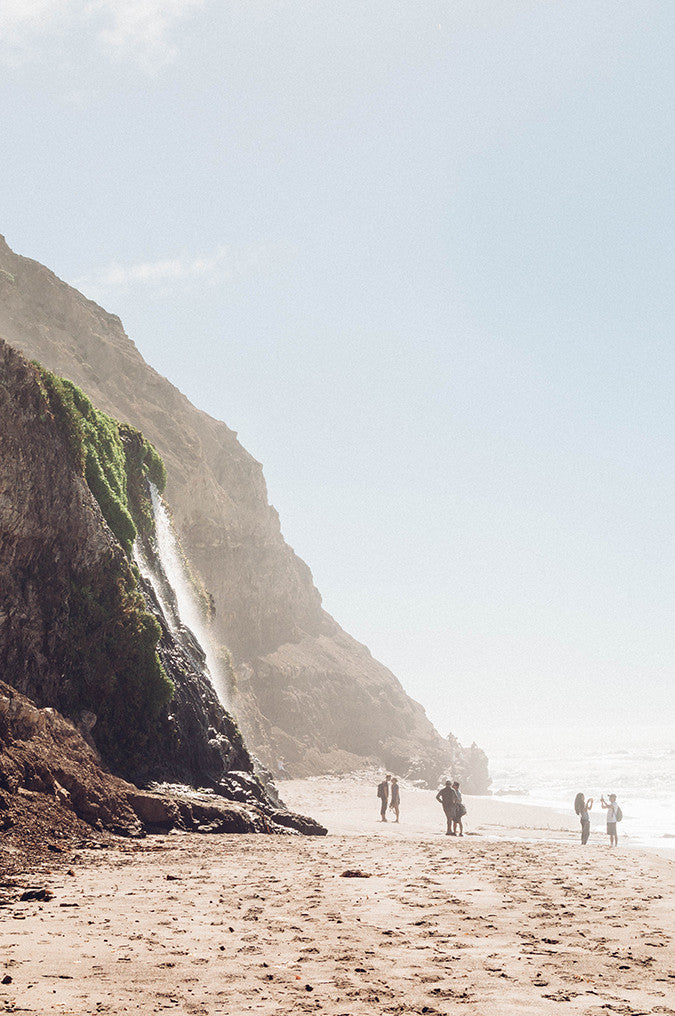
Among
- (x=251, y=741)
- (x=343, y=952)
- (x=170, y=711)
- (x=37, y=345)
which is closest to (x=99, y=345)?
(x=37, y=345)

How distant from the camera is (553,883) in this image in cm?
1005

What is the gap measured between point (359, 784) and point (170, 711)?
3727 centimetres

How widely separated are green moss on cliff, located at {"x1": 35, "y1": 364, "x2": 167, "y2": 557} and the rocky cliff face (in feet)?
87.7

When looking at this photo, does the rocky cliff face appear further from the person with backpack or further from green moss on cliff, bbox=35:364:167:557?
the person with backpack

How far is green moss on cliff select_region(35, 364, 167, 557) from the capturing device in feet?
61.7

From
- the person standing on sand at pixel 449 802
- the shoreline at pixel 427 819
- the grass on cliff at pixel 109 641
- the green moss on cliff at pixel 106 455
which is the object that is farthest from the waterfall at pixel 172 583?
the person standing on sand at pixel 449 802

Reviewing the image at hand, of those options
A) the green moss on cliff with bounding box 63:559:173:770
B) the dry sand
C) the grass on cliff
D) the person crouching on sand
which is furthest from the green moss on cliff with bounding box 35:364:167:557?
the person crouching on sand

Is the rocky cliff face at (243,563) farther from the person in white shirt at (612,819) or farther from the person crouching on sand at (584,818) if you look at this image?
the person in white shirt at (612,819)

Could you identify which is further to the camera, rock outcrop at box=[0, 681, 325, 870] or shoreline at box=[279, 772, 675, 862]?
shoreline at box=[279, 772, 675, 862]

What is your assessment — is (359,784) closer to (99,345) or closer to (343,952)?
(99,345)

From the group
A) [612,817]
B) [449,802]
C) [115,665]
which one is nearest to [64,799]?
[115,665]

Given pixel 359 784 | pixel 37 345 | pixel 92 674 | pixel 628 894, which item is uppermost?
pixel 37 345

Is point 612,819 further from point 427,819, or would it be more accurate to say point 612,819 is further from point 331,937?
point 331,937

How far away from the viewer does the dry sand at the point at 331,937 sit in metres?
4.77
